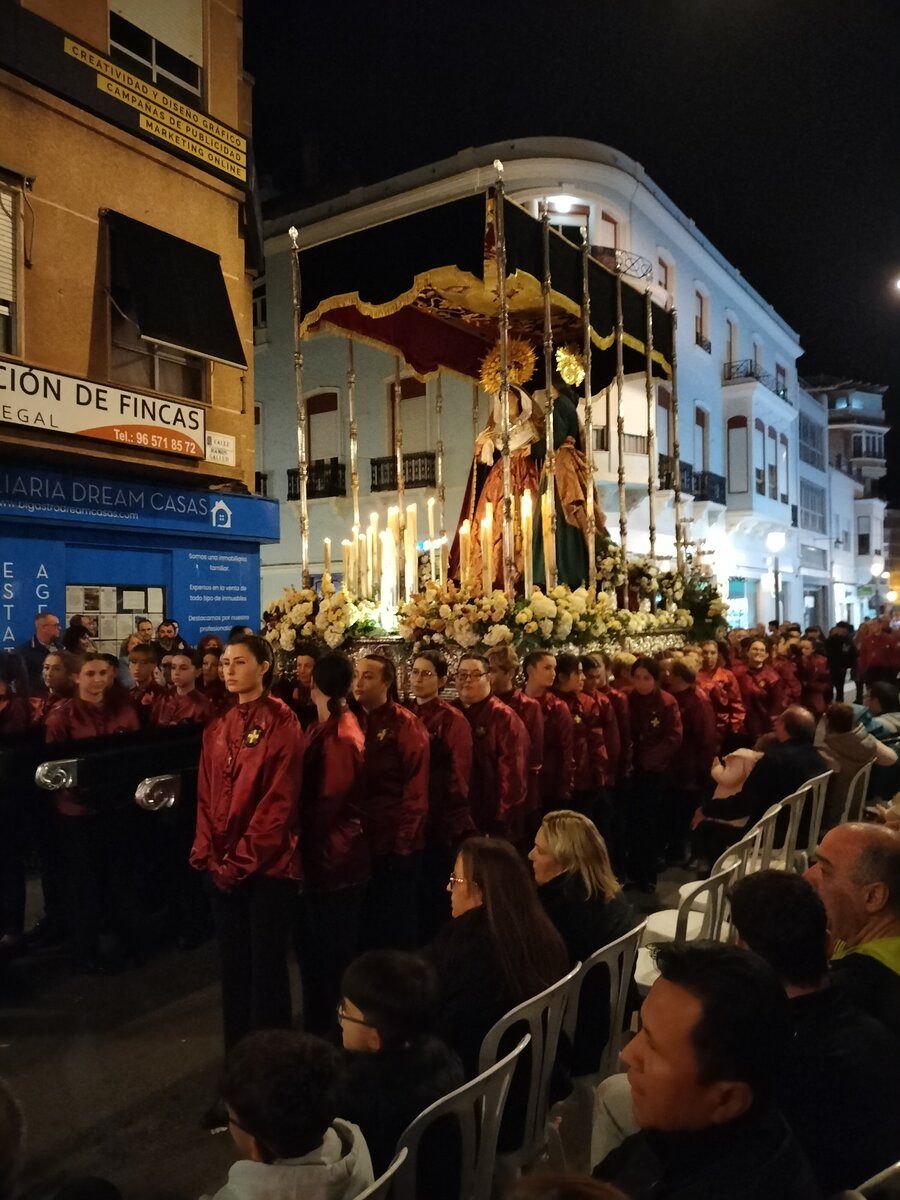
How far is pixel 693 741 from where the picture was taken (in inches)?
292

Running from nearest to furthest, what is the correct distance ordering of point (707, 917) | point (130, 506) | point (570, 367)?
point (707, 917) → point (570, 367) → point (130, 506)

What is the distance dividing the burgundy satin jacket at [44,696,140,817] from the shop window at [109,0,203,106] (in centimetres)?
1024

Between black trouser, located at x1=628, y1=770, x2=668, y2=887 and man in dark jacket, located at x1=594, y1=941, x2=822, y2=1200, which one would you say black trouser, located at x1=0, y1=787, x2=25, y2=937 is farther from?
black trouser, located at x1=628, y1=770, x2=668, y2=887

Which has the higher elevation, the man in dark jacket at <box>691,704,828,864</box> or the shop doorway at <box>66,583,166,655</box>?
the shop doorway at <box>66,583,166,655</box>

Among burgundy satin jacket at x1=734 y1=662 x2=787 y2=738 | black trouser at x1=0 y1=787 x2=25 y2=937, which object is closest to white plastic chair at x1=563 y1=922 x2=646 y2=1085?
black trouser at x1=0 y1=787 x2=25 y2=937

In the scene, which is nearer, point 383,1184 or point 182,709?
point 383,1184

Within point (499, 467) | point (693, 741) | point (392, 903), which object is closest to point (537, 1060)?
point (392, 903)

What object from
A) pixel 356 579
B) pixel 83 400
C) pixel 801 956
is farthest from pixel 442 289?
pixel 801 956

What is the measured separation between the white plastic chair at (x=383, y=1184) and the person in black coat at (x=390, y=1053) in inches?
17.2

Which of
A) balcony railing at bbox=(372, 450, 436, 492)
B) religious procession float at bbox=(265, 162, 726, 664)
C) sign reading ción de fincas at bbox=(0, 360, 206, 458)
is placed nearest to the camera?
religious procession float at bbox=(265, 162, 726, 664)

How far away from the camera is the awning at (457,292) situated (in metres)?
8.78

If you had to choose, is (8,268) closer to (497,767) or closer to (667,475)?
(497,767)

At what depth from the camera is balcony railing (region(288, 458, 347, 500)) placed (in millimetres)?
22250

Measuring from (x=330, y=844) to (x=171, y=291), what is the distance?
33.1 feet
